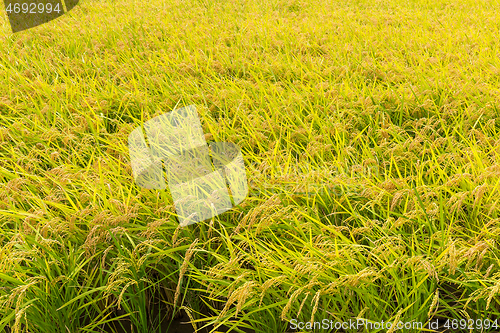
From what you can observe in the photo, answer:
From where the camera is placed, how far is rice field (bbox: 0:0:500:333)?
1.65m

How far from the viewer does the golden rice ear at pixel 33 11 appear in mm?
5691

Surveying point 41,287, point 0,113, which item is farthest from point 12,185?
point 0,113

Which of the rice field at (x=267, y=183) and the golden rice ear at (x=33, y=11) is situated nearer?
the rice field at (x=267, y=183)

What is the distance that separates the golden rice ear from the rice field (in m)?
1.24

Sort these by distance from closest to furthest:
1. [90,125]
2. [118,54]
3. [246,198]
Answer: [246,198] < [90,125] < [118,54]

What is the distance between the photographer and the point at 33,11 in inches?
260

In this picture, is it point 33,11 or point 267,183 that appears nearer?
point 267,183

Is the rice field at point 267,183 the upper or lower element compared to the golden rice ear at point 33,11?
lower

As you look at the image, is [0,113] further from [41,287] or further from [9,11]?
[9,11]

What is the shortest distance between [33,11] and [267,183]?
6529mm

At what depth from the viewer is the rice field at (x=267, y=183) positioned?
5.41 ft

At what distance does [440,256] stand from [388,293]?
0.29 m

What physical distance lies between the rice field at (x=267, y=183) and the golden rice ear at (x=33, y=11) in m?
1.24

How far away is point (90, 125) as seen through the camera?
2.89 metres
